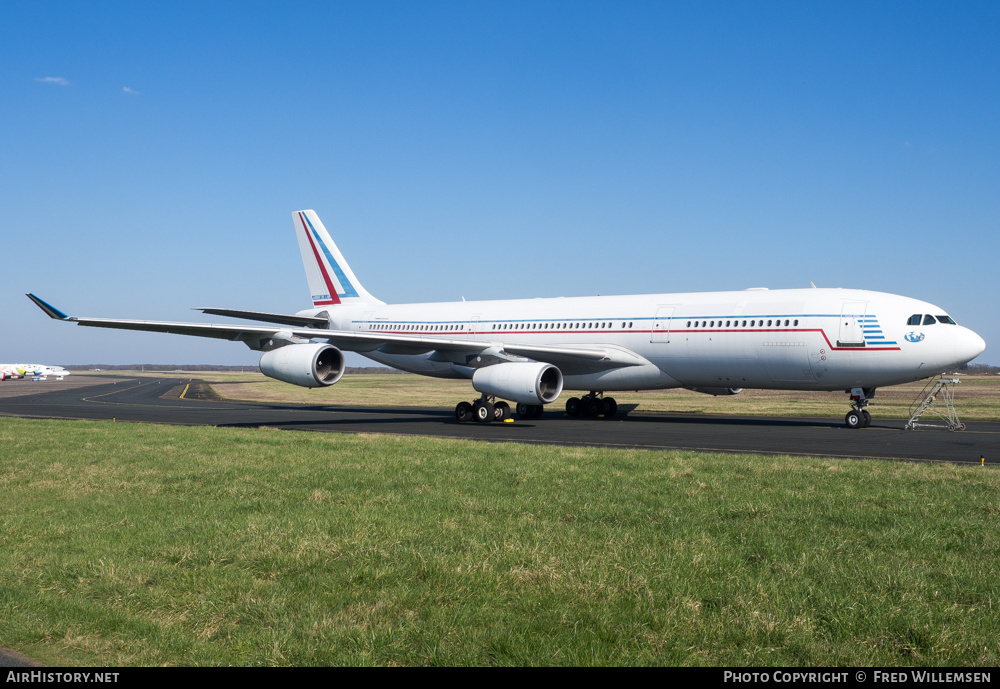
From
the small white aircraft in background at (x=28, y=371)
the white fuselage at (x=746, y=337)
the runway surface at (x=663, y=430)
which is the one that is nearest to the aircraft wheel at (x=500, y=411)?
the runway surface at (x=663, y=430)

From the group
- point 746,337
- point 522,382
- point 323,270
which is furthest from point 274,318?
point 746,337

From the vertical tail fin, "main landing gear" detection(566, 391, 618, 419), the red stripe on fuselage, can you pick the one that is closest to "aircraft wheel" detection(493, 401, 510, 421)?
"main landing gear" detection(566, 391, 618, 419)

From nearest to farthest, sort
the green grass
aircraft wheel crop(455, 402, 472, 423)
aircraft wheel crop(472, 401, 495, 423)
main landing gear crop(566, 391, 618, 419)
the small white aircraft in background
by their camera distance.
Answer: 1. the green grass
2. aircraft wheel crop(472, 401, 495, 423)
3. aircraft wheel crop(455, 402, 472, 423)
4. main landing gear crop(566, 391, 618, 419)
5. the small white aircraft in background

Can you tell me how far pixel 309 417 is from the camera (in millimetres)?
30141

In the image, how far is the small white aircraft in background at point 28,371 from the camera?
99125mm

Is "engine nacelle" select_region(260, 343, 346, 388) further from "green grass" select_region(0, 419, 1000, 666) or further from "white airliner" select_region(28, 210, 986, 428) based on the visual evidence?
"green grass" select_region(0, 419, 1000, 666)

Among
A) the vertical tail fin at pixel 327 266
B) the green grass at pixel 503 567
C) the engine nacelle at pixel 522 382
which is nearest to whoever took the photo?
the green grass at pixel 503 567

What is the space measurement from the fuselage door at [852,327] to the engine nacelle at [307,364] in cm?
1494

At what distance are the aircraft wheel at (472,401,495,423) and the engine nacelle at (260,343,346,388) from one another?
5104mm

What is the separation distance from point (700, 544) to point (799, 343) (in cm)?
1750

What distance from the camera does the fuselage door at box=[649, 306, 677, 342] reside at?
2577 centimetres

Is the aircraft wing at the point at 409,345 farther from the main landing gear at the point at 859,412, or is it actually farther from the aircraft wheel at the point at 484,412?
the main landing gear at the point at 859,412
